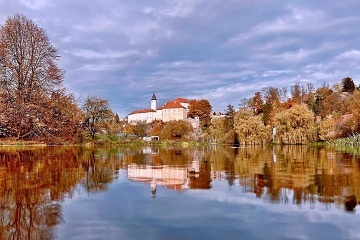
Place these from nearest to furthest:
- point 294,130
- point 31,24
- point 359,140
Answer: point 31,24
point 359,140
point 294,130

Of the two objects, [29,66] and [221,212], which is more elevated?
[29,66]

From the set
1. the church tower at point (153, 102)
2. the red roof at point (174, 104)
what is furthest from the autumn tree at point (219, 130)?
the church tower at point (153, 102)

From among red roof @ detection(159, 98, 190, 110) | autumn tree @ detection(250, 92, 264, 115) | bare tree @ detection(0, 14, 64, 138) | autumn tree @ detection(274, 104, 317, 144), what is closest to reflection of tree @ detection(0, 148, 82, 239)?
bare tree @ detection(0, 14, 64, 138)

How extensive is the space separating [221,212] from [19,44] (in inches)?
937

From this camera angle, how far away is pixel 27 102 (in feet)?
75.6

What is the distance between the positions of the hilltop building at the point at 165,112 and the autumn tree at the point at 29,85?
7963 centimetres

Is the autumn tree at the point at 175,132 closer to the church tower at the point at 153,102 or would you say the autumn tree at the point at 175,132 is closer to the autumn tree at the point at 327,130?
the autumn tree at the point at 327,130

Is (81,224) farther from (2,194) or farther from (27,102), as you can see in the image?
(27,102)

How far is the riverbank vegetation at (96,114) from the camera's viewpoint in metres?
23.2

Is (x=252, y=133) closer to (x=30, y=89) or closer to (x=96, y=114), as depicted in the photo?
(x=96, y=114)

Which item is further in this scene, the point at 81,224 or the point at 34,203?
the point at 34,203

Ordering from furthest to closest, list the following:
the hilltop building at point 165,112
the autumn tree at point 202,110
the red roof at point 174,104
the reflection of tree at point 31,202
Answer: the red roof at point 174,104, the hilltop building at point 165,112, the autumn tree at point 202,110, the reflection of tree at point 31,202

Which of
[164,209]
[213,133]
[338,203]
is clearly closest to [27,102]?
[164,209]

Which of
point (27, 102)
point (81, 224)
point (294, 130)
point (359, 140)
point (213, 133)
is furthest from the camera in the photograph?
point (213, 133)
